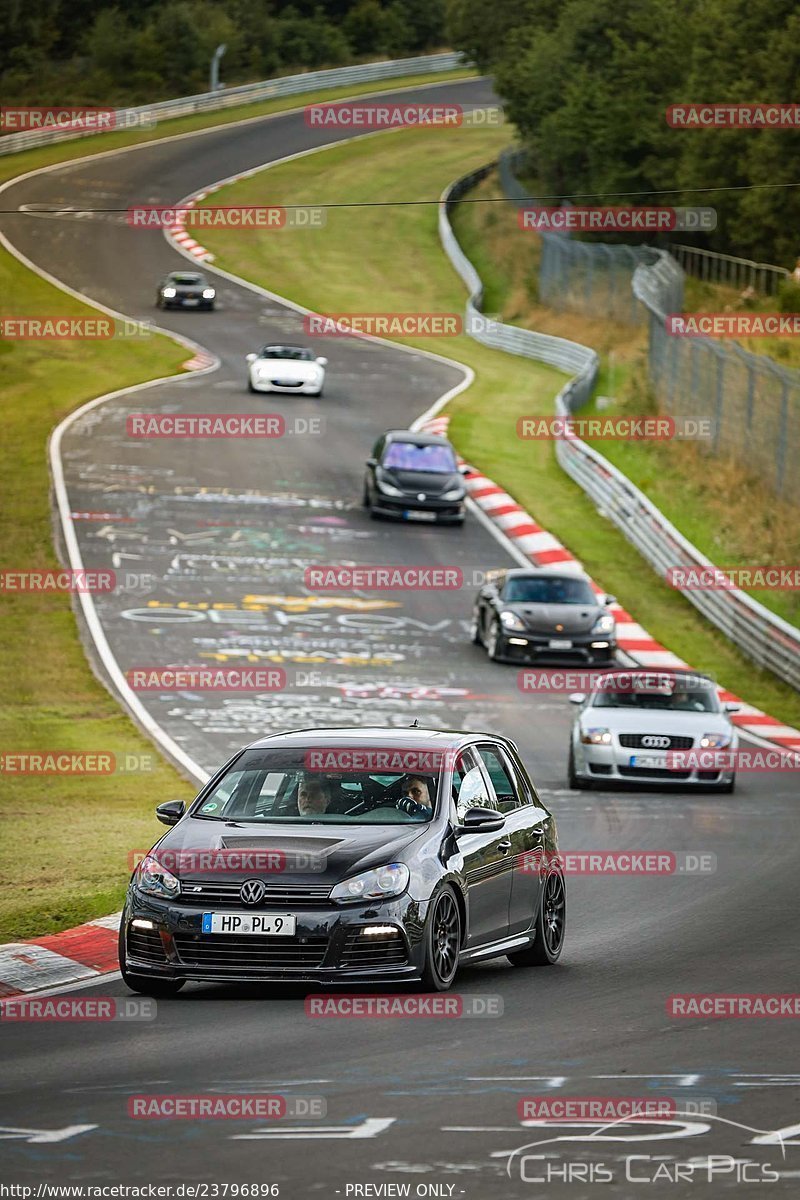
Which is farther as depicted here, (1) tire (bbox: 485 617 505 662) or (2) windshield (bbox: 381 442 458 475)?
(2) windshield (bbox: 381 442 458 475)

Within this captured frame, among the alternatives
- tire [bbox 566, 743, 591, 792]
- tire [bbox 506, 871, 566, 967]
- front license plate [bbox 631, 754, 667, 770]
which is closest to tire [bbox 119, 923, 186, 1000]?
tire [bbox 506, 871, 566, 967]

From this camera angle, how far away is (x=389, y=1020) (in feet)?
34.3

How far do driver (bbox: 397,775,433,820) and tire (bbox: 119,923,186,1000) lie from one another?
1.58 meters

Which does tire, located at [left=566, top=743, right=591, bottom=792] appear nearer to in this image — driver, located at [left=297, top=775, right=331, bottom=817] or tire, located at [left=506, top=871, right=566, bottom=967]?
tire, located at [left=506, top=871, right=566, bottom=967]

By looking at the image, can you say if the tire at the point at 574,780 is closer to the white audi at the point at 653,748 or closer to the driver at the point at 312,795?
the white audi at the point at 653,748

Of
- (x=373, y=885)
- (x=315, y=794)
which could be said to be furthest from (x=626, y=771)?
(x=373, y=885)

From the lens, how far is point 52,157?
89.8 m

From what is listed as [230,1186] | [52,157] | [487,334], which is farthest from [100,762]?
[52,157]

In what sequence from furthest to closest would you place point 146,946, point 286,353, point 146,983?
1. point 286,353
2. point 146,983
3. point 146,946

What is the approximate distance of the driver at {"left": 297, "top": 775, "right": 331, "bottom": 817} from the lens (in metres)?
11.7

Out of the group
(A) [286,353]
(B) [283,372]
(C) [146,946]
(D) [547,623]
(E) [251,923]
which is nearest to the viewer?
(E) [251,923]

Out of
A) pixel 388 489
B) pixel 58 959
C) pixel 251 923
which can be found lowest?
pixel 388 489

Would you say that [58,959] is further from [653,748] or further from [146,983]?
[653,748]

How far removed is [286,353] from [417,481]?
14496 millimetres
